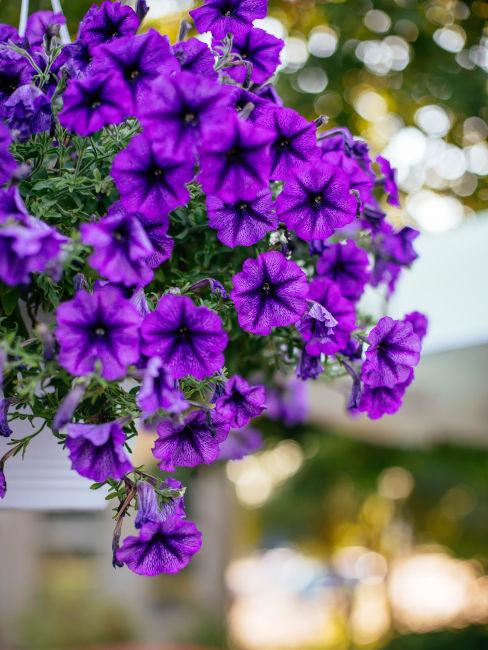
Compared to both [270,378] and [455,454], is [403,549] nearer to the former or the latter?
[455,454]

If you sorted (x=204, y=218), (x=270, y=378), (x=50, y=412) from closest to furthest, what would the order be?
(x=50, y=412)
(x=204, y=218)
(x=270, y=378)

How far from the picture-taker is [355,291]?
1.00m

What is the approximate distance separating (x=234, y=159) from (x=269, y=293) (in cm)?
16

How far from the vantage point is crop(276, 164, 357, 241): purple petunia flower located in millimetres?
808

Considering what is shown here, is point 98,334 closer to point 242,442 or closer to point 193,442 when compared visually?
point 193,442

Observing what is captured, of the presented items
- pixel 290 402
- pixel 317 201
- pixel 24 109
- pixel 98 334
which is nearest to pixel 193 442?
pixel 98 334

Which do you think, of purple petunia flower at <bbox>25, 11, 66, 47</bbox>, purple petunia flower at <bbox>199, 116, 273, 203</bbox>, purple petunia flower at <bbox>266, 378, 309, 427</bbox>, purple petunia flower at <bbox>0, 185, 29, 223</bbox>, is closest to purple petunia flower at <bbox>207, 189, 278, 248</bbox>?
purple petunia flower at <bbox>199, 116, 273, 203</bbox>

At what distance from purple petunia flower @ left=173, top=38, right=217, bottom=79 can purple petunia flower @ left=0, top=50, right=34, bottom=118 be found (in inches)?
6.6

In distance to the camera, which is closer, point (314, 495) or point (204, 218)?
point (204, 218)

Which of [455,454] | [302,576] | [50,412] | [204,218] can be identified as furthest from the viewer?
[302,576]

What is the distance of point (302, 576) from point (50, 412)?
509 inches

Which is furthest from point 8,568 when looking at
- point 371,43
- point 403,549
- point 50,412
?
point 50,412

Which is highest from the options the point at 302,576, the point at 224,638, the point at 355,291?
the point at 355,291

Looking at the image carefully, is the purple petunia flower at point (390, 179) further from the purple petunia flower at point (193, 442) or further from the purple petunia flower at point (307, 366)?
the purple petunia flower at point (193, 442)
